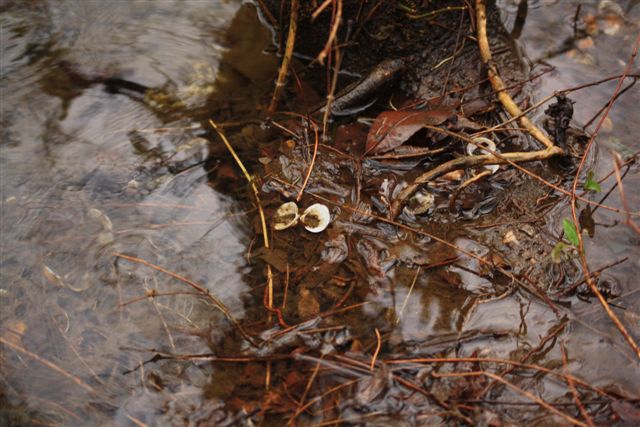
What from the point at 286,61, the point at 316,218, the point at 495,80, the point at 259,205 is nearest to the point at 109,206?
the point at 259,205

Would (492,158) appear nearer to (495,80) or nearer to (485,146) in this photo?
(485,146)

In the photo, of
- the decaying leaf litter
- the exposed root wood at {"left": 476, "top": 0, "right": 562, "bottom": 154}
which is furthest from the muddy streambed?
the exposed root wood at {"left": 476, "top": 0, "right": 562, "bottom": 154}

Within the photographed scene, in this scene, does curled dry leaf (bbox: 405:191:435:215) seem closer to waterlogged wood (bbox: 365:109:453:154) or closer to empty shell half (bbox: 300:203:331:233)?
waterlogged wood (bbox: 365:109:453:154)

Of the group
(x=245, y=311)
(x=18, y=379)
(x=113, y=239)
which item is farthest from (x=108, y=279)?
(x=245, y=311)

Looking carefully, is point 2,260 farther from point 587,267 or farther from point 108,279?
point 587,267

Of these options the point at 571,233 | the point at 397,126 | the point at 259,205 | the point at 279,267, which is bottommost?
the point at 279,267

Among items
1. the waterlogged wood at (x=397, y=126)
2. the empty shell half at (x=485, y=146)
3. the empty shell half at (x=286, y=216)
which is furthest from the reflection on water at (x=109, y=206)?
the empty shell half at (x=485, y=146)

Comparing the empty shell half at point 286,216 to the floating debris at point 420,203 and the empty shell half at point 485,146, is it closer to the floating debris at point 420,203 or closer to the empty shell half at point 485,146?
the floating debris at point 420,203
